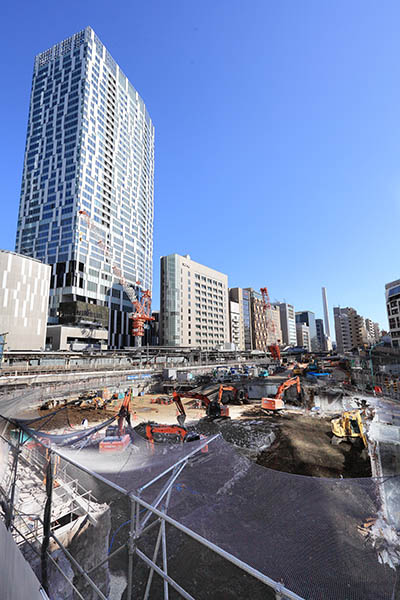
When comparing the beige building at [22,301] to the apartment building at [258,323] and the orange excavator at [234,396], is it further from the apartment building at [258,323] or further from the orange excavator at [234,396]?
the apartment building at [258,323]

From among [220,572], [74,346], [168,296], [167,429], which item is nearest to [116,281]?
[168,296]

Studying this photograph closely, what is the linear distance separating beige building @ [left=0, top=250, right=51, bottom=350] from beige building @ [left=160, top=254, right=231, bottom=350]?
47.9 meters

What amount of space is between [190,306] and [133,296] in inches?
994

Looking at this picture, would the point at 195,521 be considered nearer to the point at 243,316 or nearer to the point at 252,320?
the point at 243,316

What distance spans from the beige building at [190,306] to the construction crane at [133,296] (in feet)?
33.4

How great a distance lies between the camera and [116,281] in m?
92.1

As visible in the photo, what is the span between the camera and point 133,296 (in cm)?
9444

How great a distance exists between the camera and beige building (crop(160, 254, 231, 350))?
10440 cm

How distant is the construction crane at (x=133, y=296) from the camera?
87.1 metres

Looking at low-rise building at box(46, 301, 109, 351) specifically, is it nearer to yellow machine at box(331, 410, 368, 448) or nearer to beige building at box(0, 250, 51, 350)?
beige building at box(0, 250, 51, 350)

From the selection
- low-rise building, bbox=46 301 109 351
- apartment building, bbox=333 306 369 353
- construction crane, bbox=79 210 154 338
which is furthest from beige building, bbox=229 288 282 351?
low-rise building, bbox=46 301 109 351

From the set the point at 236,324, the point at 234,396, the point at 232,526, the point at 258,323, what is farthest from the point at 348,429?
the point at 258,323

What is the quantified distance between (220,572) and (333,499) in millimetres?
3815

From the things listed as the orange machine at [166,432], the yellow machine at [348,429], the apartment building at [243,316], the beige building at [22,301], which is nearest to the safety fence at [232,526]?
the orange machine at [166,432]
